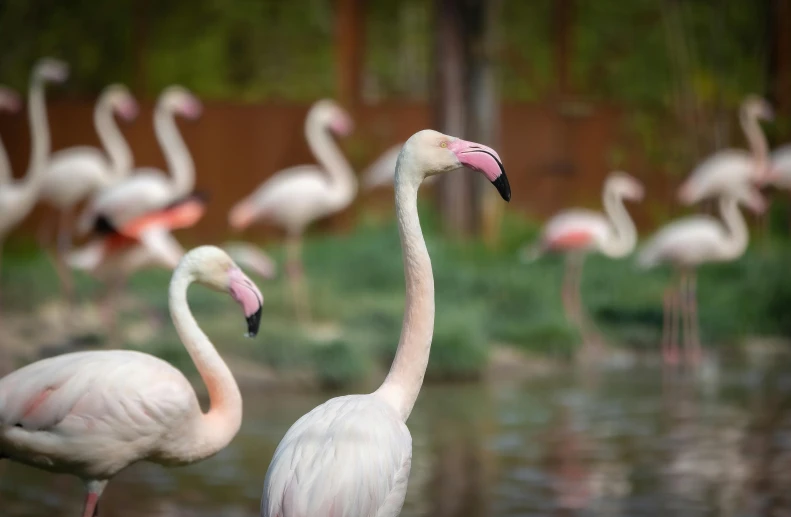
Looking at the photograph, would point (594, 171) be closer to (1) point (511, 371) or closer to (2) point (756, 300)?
(2) point (756, 300)

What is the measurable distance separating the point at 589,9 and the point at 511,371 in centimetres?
880

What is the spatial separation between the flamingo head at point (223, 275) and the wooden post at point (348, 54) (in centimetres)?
818

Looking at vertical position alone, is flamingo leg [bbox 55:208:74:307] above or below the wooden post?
below

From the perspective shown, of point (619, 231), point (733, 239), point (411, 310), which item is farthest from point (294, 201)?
point (411, 310)

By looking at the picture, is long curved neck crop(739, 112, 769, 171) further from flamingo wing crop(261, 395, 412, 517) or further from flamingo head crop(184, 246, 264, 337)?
flamingo wing crop(261, 395, 412, 517)

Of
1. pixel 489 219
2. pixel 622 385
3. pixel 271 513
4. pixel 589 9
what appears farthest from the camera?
pixel 589 9

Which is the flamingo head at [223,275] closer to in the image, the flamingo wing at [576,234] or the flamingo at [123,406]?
the flamingo at [123,406]

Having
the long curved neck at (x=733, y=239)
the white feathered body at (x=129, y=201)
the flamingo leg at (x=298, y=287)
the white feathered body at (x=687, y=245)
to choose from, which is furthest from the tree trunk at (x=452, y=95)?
the white feathered body at (x=129, y=201)

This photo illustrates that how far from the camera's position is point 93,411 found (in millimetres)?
3877

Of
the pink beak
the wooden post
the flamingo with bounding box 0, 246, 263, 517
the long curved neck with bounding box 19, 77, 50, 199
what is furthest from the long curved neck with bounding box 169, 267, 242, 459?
the wooden post

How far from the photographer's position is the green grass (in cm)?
755

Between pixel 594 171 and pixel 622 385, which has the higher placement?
pixel 594 171

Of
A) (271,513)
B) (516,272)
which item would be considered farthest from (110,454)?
(516,272)

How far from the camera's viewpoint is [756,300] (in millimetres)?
9141
